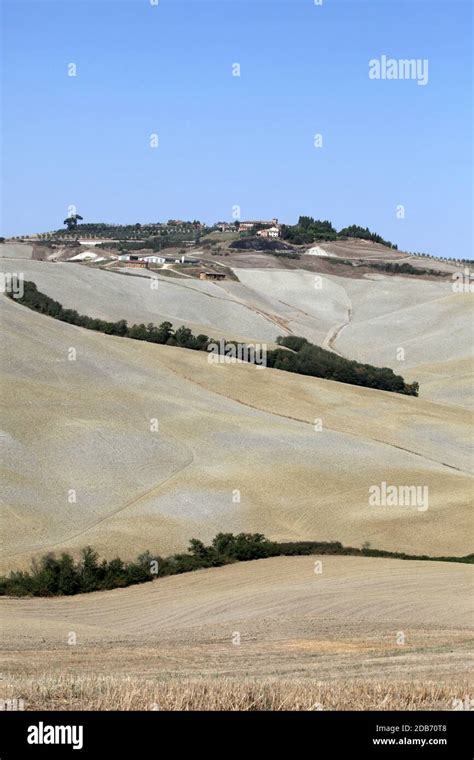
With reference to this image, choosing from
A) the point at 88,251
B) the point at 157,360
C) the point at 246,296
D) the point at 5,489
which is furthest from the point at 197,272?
the point at 5,489

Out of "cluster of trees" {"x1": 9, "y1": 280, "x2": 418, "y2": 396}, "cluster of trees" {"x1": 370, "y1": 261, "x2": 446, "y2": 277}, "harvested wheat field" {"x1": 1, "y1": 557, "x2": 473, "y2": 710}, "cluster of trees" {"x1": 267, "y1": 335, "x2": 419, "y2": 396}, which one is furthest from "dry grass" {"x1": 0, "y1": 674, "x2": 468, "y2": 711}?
"cluster of trees" {"x1": 370, "y1": 261, "x2": 446, "y2": 277}

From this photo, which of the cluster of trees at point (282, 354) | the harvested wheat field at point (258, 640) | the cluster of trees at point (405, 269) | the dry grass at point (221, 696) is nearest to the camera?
the dry grass at point (221, 696)

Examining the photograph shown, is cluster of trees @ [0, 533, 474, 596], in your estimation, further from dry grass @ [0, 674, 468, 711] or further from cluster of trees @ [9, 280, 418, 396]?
cluster of trees @ [9, 280, 418, 396]

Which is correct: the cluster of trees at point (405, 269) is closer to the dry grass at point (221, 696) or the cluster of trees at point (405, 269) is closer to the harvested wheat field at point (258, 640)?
the harvested wheat field at point (258, 640)

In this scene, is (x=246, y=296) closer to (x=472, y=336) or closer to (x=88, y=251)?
(x=472, y=336)

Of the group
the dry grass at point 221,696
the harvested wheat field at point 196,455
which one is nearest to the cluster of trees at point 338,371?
the harvested wheat field at point 196,455
